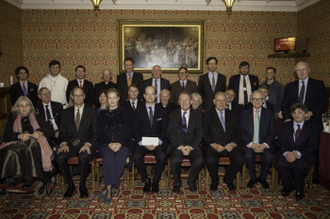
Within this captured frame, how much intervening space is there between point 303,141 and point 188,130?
6.02 ft

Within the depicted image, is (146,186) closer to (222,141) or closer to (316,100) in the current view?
(222,141)

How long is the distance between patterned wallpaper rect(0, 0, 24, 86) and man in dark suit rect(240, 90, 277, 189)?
249 inches

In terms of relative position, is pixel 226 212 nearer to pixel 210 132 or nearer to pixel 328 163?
pixel 210 132

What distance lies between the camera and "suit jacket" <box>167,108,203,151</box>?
157 inches

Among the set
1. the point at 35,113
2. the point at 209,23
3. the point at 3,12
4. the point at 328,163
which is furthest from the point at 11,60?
the point at 328,163

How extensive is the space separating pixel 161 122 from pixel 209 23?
446 cm

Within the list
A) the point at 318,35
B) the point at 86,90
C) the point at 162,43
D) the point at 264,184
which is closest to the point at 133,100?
the point at 86,90

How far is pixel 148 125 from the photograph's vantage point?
162 inches

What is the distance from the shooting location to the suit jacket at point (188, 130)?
399 cm

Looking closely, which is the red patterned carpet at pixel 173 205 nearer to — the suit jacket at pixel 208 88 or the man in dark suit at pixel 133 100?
the man in dark suit at pixel 133 100

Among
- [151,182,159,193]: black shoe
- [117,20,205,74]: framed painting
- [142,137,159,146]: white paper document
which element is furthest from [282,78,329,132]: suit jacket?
[117,20,205,74]: framed painting

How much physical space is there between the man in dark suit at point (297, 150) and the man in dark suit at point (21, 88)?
5.23 metres

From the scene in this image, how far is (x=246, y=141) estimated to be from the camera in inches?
158

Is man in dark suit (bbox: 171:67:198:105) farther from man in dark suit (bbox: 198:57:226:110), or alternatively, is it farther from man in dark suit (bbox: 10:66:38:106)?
man in dark suit (bbox: 10:66:38:106)
